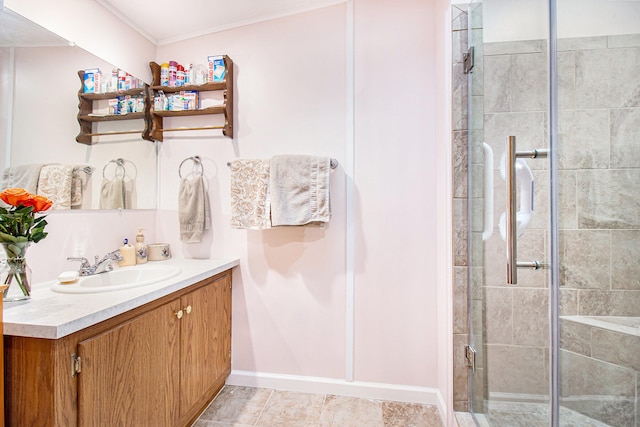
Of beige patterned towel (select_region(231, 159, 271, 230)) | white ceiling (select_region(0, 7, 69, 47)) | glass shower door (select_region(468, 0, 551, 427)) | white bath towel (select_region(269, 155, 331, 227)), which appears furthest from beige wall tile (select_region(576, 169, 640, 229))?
white ceiling (select_region(0, 7, 69, 47))

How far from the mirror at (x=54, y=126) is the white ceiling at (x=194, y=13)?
0.40m

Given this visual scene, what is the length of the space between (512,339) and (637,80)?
Answer: 3.37ft

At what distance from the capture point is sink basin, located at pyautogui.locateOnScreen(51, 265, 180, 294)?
1.18 m

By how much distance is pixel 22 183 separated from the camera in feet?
4.05

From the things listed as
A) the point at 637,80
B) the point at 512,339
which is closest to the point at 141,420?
the point at 512,339

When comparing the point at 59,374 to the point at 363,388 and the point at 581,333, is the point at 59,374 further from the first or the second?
the point at 581,333

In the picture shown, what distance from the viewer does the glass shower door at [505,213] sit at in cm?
106

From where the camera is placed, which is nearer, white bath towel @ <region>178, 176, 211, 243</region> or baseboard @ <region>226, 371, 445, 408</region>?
baseboard @ <region>226, 371, 445, 408</region>

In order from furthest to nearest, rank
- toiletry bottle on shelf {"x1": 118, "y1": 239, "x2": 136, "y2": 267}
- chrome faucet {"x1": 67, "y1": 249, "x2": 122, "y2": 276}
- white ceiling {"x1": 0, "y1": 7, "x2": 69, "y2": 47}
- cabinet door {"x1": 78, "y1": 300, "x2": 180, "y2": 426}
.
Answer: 1. toiletry bottle on shelf {"x1": 118, "y1": 239, "x2": 136, "y2": 267}
2. chrome faucet {"x1": 67, "y1": 249, "x2": 122, "y2": 276}
3. white ceiling {"x1": 0, "y1": 7, "x2": 69, "y2": 47}
4. cabinet door {"x1": 78, "y1": 300, "x2": 180, "y2": 426}

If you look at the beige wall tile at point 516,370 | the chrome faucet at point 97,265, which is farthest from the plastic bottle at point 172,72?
the beige wall tile at point 516,370

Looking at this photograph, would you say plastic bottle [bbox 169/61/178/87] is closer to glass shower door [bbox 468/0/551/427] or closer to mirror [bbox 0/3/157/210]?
mirror [bbox 0/3/157/210]

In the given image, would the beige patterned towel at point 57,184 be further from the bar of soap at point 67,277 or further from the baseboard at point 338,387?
the baseboard at point 338,387

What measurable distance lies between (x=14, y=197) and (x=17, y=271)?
0.85 feet

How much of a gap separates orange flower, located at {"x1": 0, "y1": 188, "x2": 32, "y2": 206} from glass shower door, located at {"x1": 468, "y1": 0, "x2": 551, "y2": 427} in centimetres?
167
